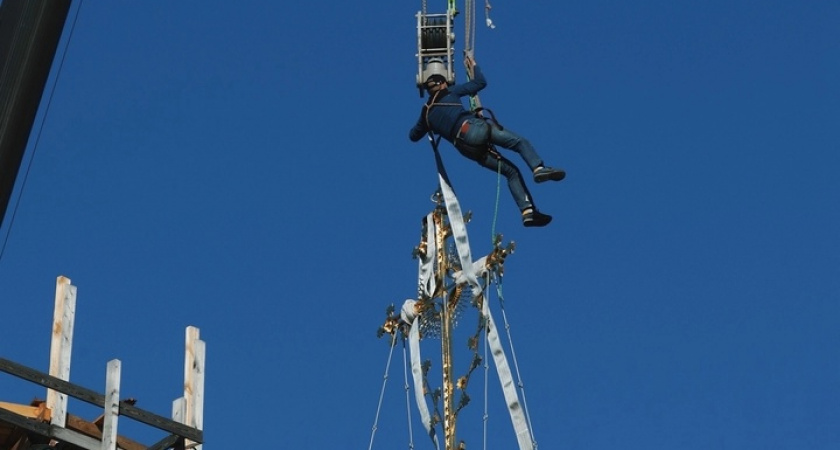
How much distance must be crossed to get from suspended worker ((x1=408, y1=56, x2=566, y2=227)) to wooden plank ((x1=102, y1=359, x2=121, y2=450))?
4330mm

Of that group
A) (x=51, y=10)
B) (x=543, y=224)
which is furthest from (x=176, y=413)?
(x=51, y=10)

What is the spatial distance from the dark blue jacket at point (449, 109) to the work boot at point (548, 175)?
1554 millimetres

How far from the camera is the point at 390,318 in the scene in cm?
2842

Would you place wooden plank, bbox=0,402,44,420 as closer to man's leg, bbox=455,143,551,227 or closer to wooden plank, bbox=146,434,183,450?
wooden plank, bbox=146,434,183,450

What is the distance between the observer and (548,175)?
26266mm

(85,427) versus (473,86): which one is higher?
(473,86)

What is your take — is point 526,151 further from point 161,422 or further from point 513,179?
point 161,422

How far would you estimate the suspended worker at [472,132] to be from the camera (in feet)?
88.9

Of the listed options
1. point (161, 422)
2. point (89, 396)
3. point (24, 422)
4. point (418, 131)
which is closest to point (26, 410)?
point (24, 422)

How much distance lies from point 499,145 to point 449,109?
0.73 metres

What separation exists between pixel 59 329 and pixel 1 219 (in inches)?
357

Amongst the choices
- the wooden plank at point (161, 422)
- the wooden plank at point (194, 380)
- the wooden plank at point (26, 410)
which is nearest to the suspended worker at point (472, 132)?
the wooden plank at point (194, 380)

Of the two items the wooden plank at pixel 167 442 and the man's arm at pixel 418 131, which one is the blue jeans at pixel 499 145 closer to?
the man's arm at pixel 418 131

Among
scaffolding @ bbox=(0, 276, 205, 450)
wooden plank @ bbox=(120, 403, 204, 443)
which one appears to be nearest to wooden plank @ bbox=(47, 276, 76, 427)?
scaffolding @ bbox=(0, 276, 205, 450)
